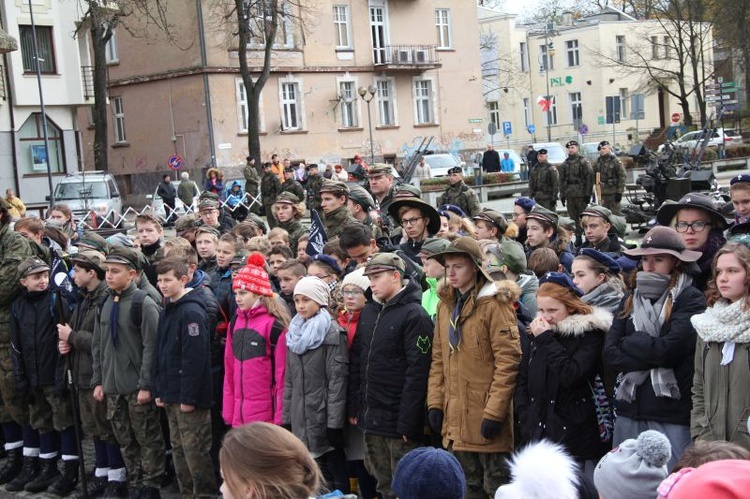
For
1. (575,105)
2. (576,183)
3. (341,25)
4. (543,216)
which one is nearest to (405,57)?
(341,25)

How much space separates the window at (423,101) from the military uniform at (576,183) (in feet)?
111

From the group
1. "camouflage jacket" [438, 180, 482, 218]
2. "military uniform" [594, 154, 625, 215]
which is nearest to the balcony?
"military uniform" [594, 154, 625, 215]

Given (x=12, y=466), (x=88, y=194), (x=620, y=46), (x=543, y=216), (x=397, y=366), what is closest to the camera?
(x=397, y=366)

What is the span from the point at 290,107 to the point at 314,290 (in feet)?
133

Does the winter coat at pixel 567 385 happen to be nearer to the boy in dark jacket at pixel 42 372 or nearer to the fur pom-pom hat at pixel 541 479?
the fur pom-pom hat at pixel 541 479

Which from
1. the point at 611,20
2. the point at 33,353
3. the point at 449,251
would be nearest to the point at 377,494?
the point at 449,251

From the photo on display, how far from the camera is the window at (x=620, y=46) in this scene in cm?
7162

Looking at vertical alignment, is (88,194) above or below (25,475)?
above

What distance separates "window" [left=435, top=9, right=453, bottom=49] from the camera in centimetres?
5328

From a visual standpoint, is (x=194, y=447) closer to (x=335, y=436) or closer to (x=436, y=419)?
(x=335, y=436)

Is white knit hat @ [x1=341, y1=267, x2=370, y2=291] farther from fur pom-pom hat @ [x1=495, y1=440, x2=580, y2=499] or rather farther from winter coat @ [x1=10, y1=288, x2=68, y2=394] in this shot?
fur pom-pom hat @ [x1=495, y1=440, x2=580, y2=499]

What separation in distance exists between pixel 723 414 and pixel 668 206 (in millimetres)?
2144

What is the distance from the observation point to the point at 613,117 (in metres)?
35.0

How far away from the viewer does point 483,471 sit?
6246 millimetres
